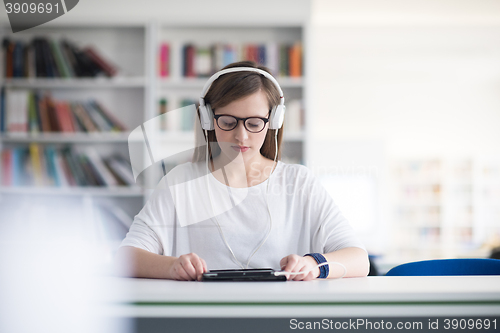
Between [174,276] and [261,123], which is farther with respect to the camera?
[261,123]

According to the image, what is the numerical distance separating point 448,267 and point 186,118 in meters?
2.12

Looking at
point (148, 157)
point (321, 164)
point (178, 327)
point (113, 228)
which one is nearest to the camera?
point (178, 327)

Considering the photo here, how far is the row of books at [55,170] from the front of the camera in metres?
2.81

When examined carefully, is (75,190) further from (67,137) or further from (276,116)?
(276,116)

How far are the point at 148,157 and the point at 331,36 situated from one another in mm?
3184

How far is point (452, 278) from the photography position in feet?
2.38

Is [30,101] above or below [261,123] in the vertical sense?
above

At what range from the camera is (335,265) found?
816mm

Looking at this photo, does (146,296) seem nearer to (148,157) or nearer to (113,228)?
(148,157)

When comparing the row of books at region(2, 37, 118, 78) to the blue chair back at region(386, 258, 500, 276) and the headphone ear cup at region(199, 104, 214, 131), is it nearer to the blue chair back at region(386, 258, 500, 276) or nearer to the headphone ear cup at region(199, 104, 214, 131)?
the headphone ear cup at region(199, 104, 214, 131)

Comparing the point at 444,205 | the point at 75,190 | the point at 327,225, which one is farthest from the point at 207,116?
the point at 444,205

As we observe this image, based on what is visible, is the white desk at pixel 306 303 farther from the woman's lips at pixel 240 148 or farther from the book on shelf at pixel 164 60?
the book on shelf at pixel 164 60

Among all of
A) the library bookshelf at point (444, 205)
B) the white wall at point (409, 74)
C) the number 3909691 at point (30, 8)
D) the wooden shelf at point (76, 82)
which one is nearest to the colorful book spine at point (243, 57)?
the wooden shelf at point (76, 82)

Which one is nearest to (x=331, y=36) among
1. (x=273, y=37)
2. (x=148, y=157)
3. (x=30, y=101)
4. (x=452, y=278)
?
(x=273, y=37)
